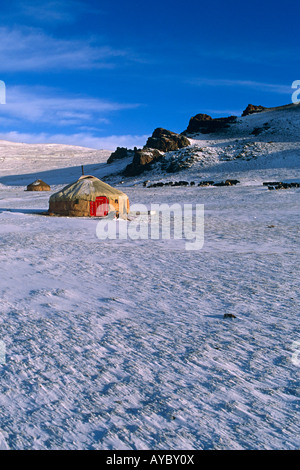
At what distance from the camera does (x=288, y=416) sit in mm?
2461

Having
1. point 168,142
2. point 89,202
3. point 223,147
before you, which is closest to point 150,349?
point 89,202

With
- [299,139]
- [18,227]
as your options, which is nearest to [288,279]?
[18,227]

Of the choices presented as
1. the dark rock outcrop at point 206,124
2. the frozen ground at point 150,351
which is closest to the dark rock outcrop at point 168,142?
the dark rock outcrop at point 206,124

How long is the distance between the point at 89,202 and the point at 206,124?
41685 mm

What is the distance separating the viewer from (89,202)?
50.5 feet

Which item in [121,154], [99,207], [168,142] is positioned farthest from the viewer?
[121,154]

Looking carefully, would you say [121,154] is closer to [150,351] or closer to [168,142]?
[168,142]

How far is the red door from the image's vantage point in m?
15.2

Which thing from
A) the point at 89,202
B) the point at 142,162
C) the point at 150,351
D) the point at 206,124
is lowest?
the point at 150,351

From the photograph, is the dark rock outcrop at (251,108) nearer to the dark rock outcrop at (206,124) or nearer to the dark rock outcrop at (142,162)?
the dark rock outcrop at (206,124)

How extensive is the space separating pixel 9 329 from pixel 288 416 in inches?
107

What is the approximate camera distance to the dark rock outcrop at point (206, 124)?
5130 cm

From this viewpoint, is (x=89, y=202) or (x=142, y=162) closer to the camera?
(x=89, y=202)
